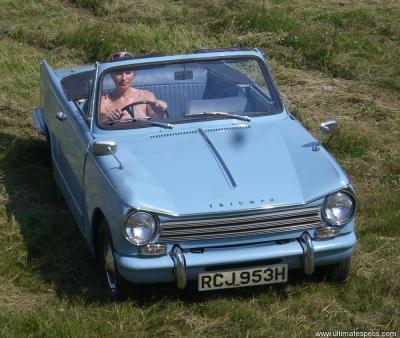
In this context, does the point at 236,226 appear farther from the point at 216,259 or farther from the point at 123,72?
the point at 123,72

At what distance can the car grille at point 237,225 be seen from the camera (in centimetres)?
547

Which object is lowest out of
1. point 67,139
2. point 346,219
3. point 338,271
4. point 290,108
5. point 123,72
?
point 290,108

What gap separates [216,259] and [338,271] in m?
0.99

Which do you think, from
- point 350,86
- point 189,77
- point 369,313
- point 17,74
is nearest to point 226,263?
point 369,313

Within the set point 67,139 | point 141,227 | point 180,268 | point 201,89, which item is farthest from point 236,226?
point 67,139

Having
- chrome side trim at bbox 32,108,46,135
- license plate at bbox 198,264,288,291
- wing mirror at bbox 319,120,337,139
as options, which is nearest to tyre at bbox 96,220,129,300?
license plate at bbox 198,264,288,291

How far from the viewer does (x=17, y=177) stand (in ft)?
26.9

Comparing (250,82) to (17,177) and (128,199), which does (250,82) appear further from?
(17,177)

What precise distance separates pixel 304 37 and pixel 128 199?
6.77m

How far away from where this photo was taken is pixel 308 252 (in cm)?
558

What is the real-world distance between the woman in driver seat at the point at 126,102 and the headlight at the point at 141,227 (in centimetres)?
126

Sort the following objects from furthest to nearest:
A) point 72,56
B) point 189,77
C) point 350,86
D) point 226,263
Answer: point 72,56
point 350,86
point 189,77
point 226,263

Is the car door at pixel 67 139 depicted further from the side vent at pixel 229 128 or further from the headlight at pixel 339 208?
the headlight at pixel 339 208

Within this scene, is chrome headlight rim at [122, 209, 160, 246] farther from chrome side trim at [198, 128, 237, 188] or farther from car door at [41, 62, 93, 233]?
car door at [41, 62, 93, 233]
